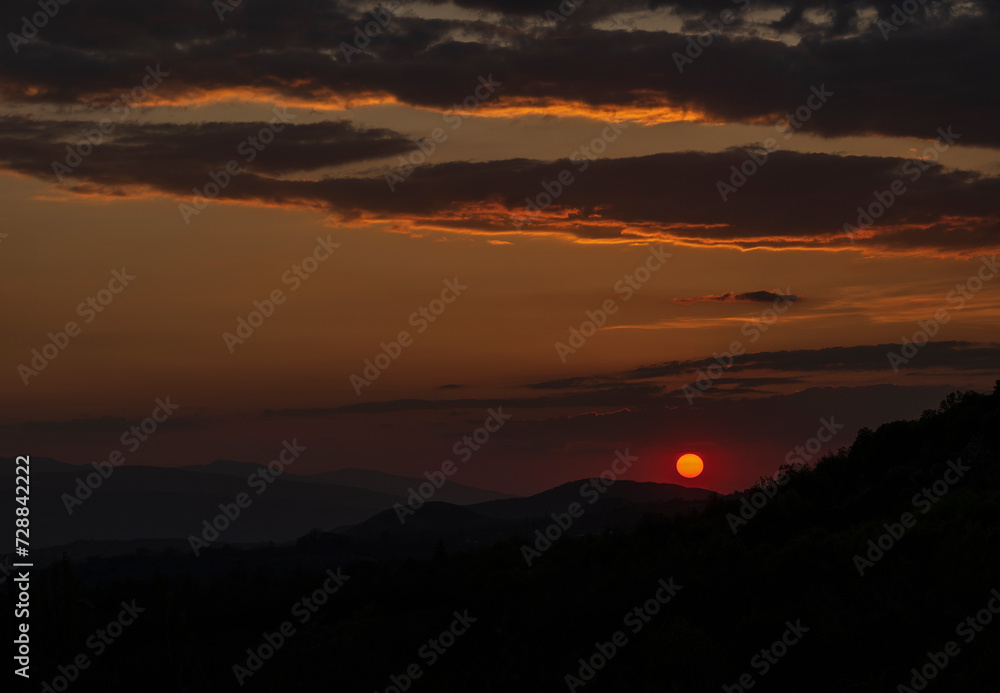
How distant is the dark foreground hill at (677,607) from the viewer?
28.1 metres

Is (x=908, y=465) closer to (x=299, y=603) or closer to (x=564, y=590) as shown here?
(x=564, y=590)

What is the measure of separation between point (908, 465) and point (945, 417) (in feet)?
12.0

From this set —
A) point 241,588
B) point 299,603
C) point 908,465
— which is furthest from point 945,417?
point 241,588

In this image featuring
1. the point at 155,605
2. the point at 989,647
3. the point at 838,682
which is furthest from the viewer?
the point at 155,605

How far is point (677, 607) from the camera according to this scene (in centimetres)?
3519

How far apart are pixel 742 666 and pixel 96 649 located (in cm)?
2915

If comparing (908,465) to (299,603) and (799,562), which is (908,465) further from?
(299,603)

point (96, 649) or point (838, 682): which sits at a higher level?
point (838, 682)

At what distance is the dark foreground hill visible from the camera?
28109 millimetres

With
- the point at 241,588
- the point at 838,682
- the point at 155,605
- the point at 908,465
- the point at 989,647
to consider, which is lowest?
the point at 241,588

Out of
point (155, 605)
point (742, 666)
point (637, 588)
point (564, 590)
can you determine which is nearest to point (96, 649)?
point (155, 605)

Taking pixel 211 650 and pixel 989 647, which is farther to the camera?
pixel 211 650

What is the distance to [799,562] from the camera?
34.6m

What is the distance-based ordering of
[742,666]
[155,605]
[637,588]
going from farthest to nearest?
[155,605]
[637,588]
[742,666]
